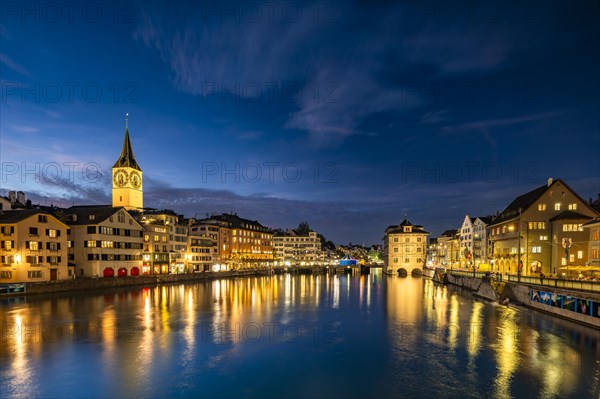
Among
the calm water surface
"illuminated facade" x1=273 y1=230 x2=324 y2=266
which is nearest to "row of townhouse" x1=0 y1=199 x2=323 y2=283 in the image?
the calm water surface

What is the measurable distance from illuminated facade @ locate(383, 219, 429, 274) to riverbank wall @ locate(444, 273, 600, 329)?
66.7 metres

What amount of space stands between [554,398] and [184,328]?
29376mm

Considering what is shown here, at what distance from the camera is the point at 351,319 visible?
4528cm

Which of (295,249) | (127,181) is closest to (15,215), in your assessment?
(127,181)

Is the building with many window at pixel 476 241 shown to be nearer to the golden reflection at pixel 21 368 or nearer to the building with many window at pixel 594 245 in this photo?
the building with many window at pixel 594 245

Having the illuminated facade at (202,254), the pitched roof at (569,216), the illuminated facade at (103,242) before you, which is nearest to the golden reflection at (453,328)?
the pitched roof at (569,216)

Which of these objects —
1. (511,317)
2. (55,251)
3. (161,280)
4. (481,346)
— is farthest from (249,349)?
(161,280)

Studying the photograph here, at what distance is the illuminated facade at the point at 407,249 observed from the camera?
135750 mm

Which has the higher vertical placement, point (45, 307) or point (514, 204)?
point (514, 204)

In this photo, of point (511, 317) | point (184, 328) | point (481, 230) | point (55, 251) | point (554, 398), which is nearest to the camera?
point (554, 398)

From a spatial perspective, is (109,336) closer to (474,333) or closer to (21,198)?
(474,333)

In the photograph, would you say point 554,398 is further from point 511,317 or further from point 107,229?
point 107,229

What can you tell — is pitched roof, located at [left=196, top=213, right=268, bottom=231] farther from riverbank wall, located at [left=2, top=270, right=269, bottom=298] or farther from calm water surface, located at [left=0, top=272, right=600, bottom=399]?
Answer: calm water surface, located at [left=0, top=272, right=600, bottom=399]

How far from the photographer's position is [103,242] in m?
79.2
